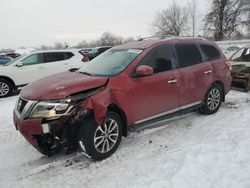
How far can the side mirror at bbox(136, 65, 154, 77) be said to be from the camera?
440 cm

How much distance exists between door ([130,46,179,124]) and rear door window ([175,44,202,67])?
0.90 ft

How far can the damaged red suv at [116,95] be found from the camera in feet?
→ 12.4

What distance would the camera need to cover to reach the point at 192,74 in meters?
5.46

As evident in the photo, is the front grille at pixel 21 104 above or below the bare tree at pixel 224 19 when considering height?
below

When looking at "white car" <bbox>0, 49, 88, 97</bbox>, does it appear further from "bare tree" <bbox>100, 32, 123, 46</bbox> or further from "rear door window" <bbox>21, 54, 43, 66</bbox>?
"bare tree" <bbox>100, 32, 123, 46</bbox>

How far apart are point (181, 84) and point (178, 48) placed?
746mm

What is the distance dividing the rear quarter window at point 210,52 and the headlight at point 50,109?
358 centimetres

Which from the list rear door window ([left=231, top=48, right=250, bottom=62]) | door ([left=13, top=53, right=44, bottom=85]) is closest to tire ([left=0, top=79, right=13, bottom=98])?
door ([left=13, top=53, right=44, bottom=85])

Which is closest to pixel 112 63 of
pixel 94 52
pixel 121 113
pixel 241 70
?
pixel 121 113

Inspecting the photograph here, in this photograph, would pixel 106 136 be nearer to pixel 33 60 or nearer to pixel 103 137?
pixel 103 137

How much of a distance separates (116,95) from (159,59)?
1.28 m

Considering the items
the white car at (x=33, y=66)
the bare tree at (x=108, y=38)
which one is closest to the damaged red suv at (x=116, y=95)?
the white car at (x=33, y=66)

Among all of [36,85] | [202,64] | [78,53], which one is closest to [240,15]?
[78,53]

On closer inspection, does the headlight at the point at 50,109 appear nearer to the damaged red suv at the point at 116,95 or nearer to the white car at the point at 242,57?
the damaged red suv at the point at 116,95
